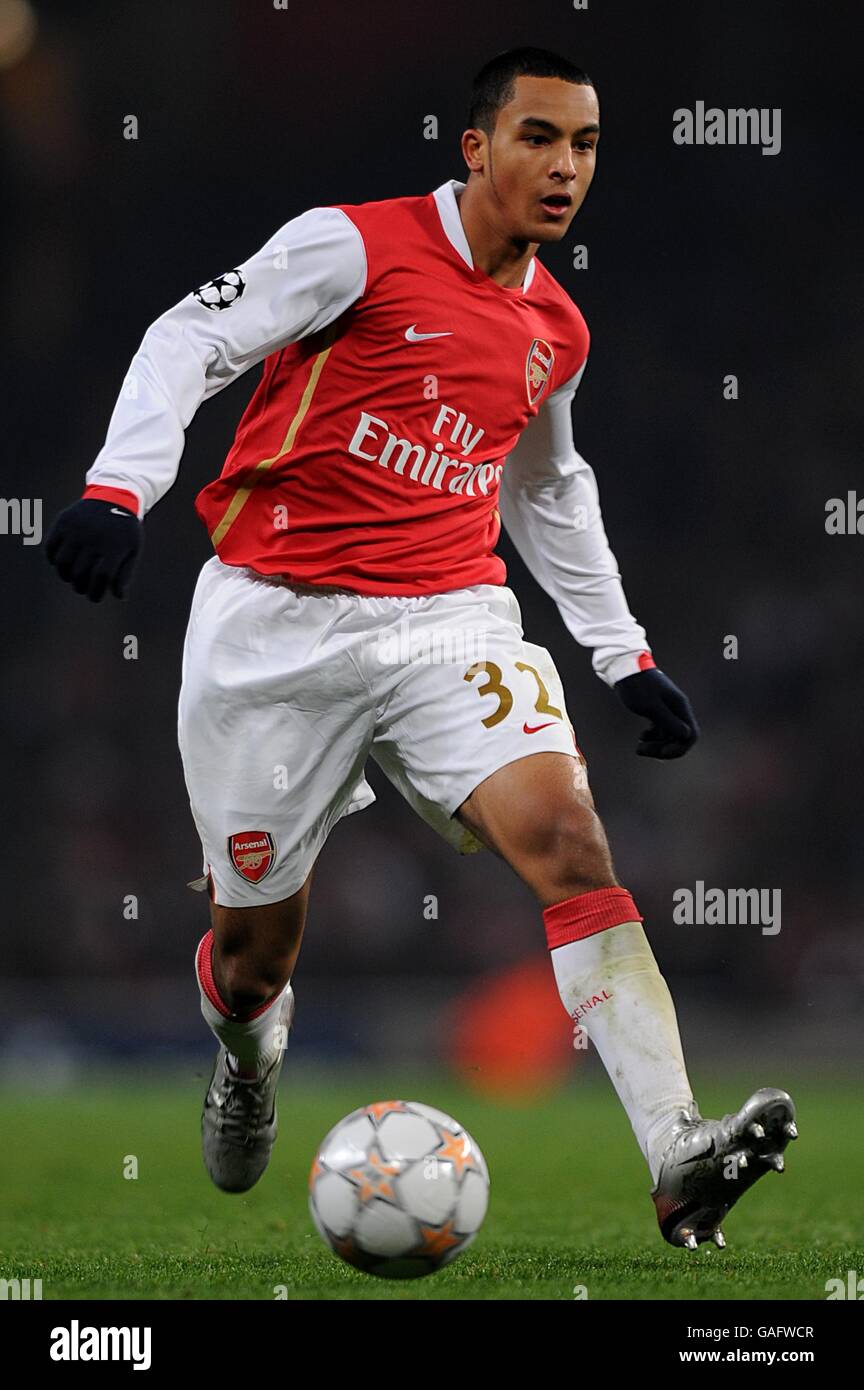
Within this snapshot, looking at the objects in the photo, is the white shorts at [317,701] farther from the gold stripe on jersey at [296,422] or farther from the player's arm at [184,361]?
the player's arm at [184,361]

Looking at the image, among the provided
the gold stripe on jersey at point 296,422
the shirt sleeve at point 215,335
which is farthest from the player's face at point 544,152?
the gold stripe on jersey at point 296,422

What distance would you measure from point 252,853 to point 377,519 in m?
0.88

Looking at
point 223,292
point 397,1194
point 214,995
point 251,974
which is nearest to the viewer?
point 397,1194

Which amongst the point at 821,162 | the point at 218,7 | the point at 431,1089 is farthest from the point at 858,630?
the point at 218,7

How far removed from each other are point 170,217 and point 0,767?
451cm

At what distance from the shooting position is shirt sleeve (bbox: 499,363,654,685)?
469 cm

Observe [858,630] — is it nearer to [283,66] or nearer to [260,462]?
[283,66]

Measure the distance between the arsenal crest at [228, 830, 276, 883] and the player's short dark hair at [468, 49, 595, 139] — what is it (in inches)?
71.7

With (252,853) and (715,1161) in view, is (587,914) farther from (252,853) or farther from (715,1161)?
(252,853)

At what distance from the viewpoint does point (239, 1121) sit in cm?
491

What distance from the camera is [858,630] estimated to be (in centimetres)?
1319

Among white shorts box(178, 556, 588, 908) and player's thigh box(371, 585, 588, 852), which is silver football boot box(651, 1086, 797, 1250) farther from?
white shorts box(178, 556, 588, 908)

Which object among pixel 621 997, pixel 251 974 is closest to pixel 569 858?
pixel 621 997

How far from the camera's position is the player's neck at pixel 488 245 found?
166 inches
